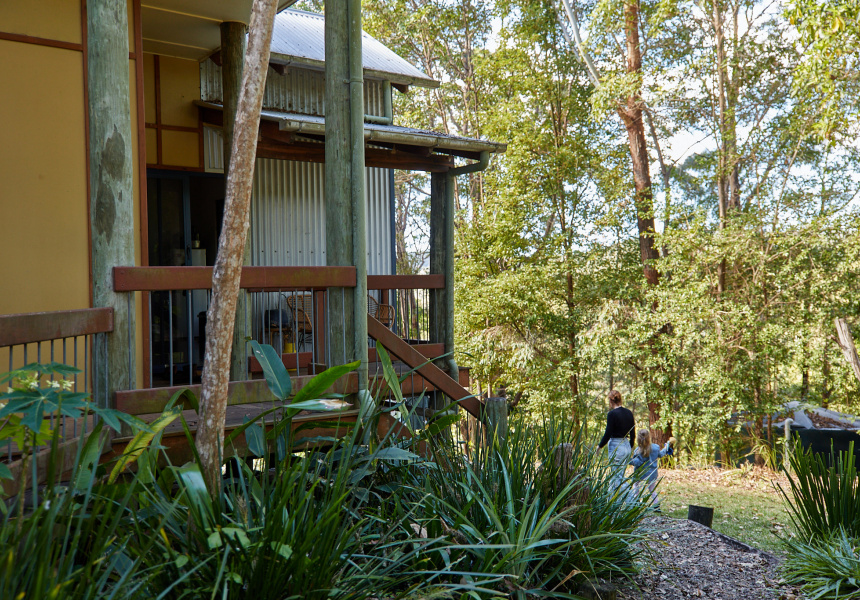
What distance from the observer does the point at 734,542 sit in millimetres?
5941

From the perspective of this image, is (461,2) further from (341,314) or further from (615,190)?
(341,314)

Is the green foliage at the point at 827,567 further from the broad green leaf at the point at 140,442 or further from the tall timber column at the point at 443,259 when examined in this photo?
the broad green leaf at the point at 140,442

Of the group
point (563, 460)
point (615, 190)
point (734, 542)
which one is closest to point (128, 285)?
point (563, 460)

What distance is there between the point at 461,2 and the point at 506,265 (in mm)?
8277

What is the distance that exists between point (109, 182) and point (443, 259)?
15.0 ft

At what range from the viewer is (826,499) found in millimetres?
5355

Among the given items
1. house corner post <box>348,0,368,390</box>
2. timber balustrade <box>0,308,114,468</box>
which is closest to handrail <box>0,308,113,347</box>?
timber balustrade <box>0,308,114,468</box>

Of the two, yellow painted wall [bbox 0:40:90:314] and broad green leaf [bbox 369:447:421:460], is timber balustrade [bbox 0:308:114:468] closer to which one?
yellow painted wall [bbox 0:40:90:314]

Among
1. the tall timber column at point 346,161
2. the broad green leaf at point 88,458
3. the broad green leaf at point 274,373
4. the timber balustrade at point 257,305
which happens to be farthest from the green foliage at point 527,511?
the broad green leaf at point 88,458

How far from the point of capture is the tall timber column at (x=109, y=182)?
156 inches

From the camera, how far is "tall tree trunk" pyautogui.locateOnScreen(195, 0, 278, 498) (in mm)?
3400

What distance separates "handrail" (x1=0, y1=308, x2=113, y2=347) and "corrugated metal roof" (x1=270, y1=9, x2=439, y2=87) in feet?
17.7

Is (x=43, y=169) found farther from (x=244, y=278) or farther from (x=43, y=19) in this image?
(x=244, y=278)

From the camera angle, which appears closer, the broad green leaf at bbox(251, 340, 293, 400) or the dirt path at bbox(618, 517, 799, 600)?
the broad green leaf at bbox(251, 340, 293, 400)
